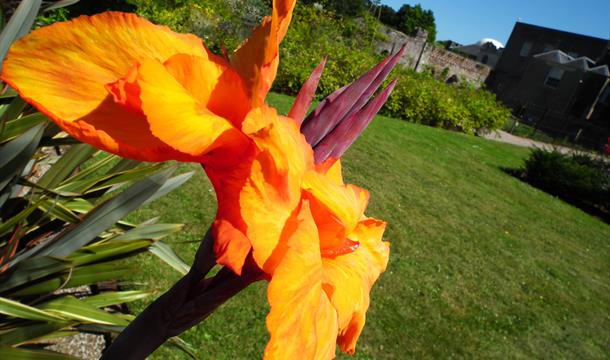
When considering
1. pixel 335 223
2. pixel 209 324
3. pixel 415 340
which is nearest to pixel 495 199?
pixel 415 340

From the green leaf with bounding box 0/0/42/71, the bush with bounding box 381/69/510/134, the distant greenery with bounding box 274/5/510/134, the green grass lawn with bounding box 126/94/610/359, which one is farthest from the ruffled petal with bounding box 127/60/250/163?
the bush with bounding box 381/69/510/134

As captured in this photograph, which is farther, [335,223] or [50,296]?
[50,296]

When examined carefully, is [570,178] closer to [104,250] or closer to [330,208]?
[104,250]

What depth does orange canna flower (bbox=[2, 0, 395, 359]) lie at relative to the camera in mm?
385

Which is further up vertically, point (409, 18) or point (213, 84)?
point (409, 18)

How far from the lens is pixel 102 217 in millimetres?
1617

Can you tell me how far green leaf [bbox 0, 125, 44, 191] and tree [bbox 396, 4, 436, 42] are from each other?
52.0 m

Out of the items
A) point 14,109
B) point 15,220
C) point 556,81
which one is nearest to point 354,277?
point 15,220

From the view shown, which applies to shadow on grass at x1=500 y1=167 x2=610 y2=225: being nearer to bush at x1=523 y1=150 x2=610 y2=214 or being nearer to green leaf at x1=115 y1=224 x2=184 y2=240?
bush at x1=523 y1=150 x2=610 y2=214

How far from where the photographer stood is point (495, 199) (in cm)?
938

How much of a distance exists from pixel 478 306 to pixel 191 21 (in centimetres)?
1003

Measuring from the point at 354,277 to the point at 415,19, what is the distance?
54844 millimetres

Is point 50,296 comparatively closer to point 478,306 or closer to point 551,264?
point 478,306

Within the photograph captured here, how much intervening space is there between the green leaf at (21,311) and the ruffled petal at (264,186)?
1468mm
